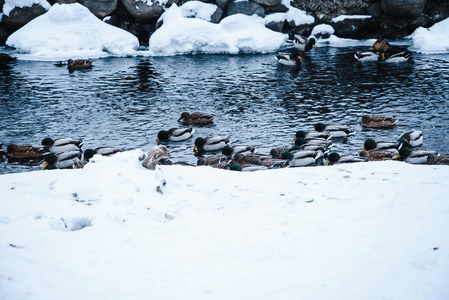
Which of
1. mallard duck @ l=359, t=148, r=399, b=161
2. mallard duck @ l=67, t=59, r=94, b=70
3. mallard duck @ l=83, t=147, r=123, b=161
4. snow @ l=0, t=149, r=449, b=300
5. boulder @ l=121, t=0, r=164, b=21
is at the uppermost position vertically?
boulder @ l=121, t=0, r=164, b=21

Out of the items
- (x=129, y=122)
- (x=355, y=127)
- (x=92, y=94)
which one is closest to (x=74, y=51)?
(x=92, y=94)

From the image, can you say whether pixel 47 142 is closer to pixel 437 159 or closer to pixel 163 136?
pixel 163 136

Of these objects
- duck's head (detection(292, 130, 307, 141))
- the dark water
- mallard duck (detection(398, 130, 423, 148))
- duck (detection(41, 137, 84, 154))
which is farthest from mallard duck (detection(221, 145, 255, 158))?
mallard duck (detection(398, 130, 423, 148))

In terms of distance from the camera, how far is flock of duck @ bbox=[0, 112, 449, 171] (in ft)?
36.6

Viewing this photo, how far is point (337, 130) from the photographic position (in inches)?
521

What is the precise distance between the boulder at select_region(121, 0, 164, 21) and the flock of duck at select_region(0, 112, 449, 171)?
59.1ft

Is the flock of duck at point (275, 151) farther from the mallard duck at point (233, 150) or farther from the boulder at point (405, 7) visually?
the boulder at point (405, 7)

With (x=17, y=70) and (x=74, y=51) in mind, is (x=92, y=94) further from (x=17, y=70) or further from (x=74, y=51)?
(x=74, y=51)

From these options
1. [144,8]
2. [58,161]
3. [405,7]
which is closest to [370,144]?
[58,161]

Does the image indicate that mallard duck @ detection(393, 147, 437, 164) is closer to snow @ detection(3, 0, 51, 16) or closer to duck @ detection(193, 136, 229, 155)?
duck @ detection(193, 136, 229, 155)

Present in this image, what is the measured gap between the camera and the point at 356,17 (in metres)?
29.8

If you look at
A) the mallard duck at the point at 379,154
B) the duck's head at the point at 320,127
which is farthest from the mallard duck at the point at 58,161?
the mallard duck at the point at 379,154

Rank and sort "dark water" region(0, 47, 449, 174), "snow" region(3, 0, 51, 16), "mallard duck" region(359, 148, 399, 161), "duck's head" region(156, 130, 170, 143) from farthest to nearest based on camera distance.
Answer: "snow" region(3, 0, 51, 16) → "dark water" region(0, 47, 449, 174) → "duck's head" region(156, 130, 170, 143) → "mallard duck" region(359, 148, 399, 161)

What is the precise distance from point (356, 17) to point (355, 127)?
718 inches
